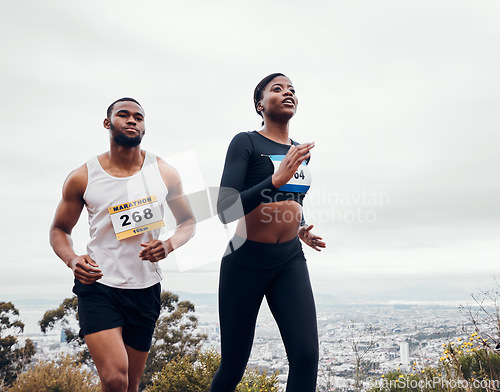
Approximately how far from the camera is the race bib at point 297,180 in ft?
11.6

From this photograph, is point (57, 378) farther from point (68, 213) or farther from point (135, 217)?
point (135, 217)

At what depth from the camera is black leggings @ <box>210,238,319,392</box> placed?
11.0 ft

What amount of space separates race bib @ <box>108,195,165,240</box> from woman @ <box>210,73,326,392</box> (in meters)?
0.49

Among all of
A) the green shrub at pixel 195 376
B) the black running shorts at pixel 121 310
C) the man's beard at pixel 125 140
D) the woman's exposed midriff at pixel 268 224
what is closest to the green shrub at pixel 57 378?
the green shrub at pixel 195 376

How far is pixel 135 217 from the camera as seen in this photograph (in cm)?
339

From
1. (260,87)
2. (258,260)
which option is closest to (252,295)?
(258,260)

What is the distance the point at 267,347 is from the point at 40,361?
13.1ft

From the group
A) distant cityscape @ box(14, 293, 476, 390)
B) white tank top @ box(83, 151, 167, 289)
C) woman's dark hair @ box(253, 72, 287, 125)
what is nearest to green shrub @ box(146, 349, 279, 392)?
distant cityscape @ box(14, 293, 476, 390)

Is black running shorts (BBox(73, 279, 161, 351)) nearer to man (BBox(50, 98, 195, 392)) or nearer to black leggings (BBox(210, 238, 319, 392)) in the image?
man (BBox(50, 98, 195, 392))

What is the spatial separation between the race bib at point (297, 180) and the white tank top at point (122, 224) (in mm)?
869

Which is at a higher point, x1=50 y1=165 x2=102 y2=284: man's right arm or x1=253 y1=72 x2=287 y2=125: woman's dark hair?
x1=253 y1=72 x2=287 y2=125: woman's dark hair

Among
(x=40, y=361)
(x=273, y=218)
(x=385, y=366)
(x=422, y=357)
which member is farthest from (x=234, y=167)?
(x=40, y=361)

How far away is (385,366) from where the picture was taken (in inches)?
291

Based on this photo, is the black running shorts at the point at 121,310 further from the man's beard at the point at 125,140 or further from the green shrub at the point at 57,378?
the green shrub at the point at 57,378
